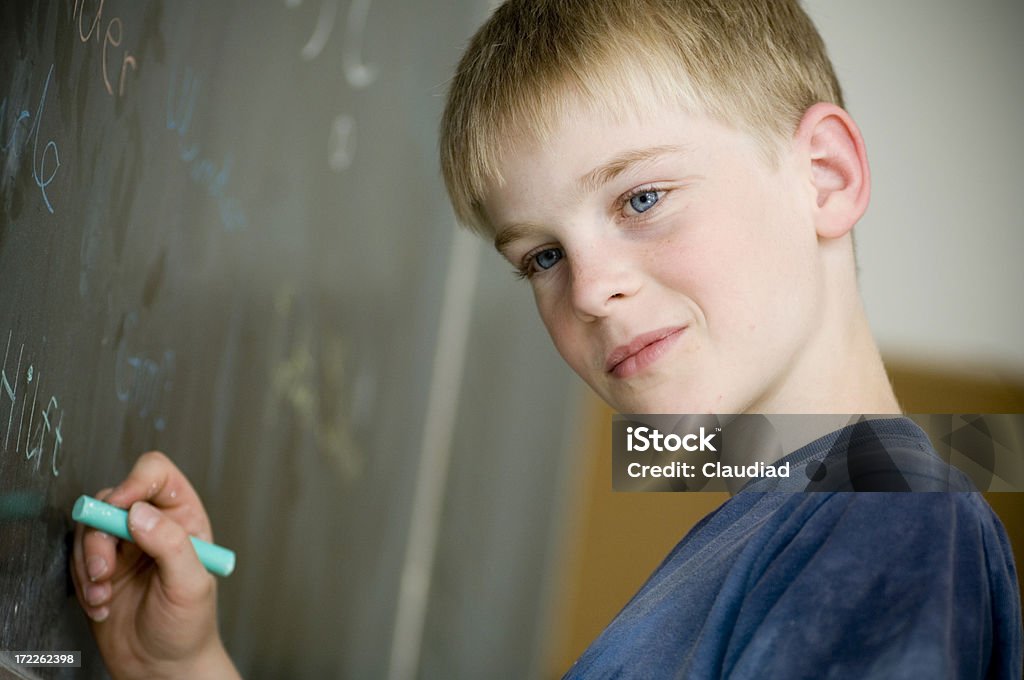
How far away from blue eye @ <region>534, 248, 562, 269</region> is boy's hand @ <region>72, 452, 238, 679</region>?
0.34 metres

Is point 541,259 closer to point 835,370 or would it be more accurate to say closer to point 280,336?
point 835,370

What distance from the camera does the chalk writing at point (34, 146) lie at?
0.56m

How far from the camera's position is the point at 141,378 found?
830 mm

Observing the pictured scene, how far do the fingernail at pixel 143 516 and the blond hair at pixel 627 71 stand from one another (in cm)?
34

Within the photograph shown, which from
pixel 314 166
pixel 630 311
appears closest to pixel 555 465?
pixel 314 166

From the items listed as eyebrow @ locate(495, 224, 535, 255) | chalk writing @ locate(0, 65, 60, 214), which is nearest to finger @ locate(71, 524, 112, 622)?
chalk writing @ locate(0, 65, 60, 214)

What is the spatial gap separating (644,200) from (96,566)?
0.46 meters

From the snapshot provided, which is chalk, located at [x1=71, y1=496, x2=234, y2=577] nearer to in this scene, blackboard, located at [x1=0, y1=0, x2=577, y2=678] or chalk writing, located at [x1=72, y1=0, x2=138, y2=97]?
blackboard, located at [x1=0, y1=0, x2=577, y2=678]

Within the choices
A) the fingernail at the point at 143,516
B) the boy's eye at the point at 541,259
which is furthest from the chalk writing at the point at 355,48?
the fingernail at the point at 143,516

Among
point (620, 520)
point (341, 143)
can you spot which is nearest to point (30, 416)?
point (341, 143)

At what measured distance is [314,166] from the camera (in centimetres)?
122

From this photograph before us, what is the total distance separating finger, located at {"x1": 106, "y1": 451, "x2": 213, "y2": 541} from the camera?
75cm

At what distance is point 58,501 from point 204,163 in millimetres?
369

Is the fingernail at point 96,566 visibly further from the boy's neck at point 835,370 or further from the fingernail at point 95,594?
the boy's neck at point 835,370
